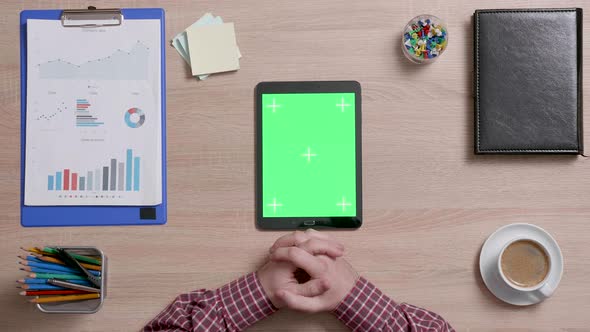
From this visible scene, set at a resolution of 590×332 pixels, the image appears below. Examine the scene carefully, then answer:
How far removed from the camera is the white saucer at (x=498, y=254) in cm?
87

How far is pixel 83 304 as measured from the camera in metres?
0.88

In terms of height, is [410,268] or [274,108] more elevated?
[274,108]

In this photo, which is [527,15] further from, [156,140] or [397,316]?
[156,140]

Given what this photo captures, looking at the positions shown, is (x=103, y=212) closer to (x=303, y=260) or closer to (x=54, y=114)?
(x=54, y=114)

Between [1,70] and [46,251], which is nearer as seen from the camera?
[46,251]

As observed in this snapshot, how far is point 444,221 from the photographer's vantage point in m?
0.91

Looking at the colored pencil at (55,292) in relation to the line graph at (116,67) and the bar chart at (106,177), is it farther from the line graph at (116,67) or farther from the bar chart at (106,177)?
the line graph at (116,67)

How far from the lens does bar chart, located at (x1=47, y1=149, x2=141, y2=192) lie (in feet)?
3.02

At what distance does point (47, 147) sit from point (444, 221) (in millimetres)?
782

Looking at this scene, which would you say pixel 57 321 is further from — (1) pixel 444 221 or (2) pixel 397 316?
(1) pixel 444 221

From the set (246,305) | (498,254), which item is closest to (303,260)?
(246,305)

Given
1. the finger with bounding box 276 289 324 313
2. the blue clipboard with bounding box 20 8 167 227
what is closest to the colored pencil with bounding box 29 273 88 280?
the blue clipboard with bounding box 20 8 167 227

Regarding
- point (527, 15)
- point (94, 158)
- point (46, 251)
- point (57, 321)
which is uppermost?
point (527, 15)

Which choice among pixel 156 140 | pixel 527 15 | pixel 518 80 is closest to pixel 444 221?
pixel 518 80
